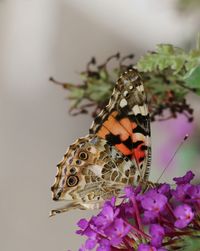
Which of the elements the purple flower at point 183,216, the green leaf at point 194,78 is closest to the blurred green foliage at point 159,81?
the green leaf at point 194,78

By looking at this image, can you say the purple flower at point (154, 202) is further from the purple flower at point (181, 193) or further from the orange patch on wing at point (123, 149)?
the orange patch on wing at point (123, 149)

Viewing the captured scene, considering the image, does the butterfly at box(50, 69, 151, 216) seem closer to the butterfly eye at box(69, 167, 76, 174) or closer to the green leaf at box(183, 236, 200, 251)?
the butterfly eye at box(69, 167, 76, 174)

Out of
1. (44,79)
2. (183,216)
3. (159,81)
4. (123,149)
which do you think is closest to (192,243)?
(183,216)

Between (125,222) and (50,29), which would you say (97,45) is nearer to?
(50,29)

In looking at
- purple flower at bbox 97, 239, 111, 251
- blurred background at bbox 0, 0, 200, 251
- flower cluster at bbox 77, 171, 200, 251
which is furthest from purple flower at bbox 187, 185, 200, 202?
blurred background at bbox 0, 0, 200, 251

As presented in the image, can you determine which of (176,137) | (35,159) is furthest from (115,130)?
(35,159)

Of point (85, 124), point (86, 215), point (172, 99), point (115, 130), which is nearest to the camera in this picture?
point (115, 130)
